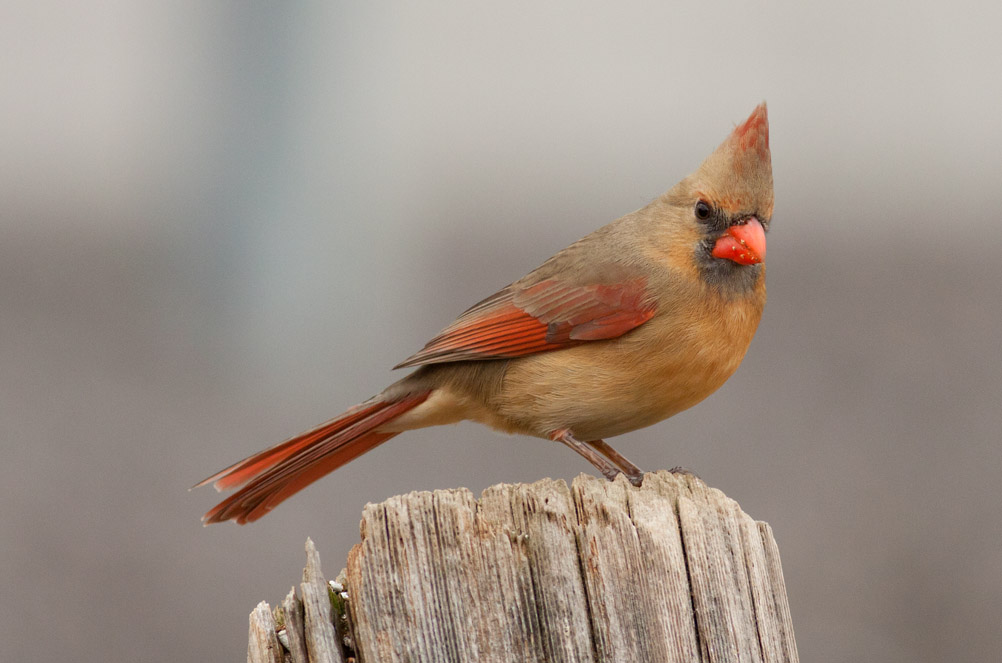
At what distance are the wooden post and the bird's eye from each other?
141cm

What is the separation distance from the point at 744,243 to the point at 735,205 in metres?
0.11

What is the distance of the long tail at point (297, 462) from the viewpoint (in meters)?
2.96

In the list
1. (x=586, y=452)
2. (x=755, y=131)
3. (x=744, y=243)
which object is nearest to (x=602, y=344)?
(x=586, y=452)

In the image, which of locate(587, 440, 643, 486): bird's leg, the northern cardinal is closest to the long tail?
the northern cardinal

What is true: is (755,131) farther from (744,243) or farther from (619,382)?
(619,382)

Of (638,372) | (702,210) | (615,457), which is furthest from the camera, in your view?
(615,457)

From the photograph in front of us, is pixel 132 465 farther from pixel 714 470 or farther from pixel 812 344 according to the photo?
pixel 812 344

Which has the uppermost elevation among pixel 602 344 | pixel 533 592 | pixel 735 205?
pixel 735 205

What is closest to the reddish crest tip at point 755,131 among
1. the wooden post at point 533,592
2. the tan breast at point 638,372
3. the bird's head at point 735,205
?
the bird's head at point 735,205

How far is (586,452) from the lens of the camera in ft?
10.2

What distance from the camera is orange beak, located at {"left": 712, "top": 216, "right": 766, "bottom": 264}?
10.4 feet

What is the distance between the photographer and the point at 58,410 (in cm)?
468

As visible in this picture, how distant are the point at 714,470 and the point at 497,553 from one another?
2.84 m

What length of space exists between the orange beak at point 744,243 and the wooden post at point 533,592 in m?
1.29
